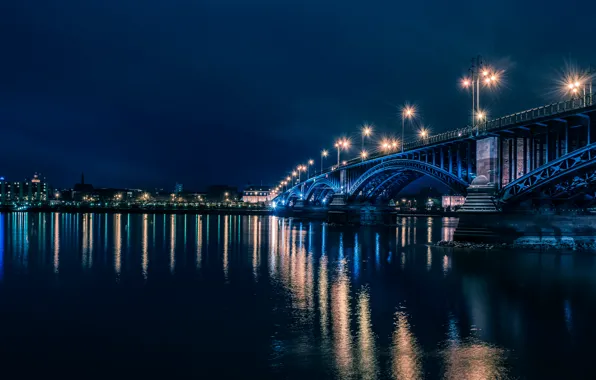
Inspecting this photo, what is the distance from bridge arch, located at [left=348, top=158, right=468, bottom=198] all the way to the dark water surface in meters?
19.0

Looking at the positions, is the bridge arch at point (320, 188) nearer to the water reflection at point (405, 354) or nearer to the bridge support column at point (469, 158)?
the bridge support column at point (469, 158)

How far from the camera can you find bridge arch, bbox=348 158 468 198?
46875 millimetres

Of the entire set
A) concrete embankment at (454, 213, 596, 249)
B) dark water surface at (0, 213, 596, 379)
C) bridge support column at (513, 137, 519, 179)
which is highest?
bridge support column at (513, 137, 519, 179)

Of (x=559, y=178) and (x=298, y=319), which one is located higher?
(x=559, y=178)

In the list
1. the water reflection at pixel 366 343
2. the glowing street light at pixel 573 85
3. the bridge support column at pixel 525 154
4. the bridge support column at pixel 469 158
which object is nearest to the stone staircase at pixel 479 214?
the bridge support column at pixel 525 154

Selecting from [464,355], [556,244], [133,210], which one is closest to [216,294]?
[464,355]

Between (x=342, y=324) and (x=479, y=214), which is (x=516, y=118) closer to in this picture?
(x=479, y=214)

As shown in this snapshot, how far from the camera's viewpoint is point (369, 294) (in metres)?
18.7

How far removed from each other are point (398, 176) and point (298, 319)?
5617cm

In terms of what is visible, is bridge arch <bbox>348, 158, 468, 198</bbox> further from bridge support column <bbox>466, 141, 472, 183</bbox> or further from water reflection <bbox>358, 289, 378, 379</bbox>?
water reflection <bbox>358, 289, 378, 379</bbox>

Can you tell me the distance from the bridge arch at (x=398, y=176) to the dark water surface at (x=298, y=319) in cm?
1902

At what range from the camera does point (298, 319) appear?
14695 millimetres

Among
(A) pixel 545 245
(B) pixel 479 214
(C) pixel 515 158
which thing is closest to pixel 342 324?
(B) pixel 479 214

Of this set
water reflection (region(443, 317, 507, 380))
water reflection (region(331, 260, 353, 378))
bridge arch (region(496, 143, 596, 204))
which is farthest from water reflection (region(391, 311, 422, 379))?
bridge arch (region(496, 143, 596, 204))
